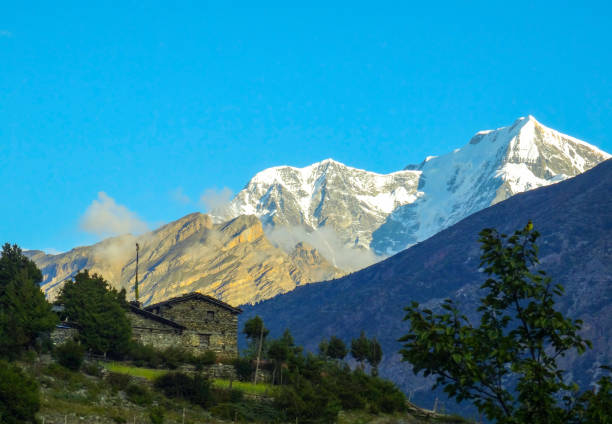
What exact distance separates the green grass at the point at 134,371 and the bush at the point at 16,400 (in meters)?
15.7

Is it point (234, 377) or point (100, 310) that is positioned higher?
point (100, 310)

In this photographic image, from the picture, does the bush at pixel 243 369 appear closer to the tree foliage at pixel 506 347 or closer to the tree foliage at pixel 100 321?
the tree foliage at pixel 100 321

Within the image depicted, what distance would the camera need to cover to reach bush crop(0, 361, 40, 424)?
38906 millimetres

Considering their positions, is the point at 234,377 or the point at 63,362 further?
the point at 234,377

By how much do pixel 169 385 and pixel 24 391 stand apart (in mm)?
16189

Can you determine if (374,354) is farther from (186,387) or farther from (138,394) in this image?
(138,394)

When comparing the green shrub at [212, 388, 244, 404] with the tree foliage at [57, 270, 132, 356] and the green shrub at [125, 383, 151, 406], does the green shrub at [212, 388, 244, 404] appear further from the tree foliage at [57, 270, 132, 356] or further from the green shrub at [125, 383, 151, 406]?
the tree foliage at [57, 270, 132, 356]

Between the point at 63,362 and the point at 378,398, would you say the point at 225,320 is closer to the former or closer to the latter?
the point at 378,398

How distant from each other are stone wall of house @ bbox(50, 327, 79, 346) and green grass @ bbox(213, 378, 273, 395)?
1184 centimetres

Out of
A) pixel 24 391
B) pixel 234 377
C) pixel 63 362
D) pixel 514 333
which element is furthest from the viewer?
pixel 234 377

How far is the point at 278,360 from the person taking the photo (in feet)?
227

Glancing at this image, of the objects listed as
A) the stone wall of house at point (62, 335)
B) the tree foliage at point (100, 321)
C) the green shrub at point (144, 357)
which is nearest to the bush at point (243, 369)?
the green shrub at point (144, 357)

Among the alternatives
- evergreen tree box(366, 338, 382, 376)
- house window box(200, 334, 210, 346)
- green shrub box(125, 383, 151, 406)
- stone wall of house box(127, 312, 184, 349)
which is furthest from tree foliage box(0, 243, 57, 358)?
evergreen tree box(366, 338, 382, 376)

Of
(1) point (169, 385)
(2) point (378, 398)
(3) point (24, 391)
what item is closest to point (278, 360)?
(2) point (378, 398)
